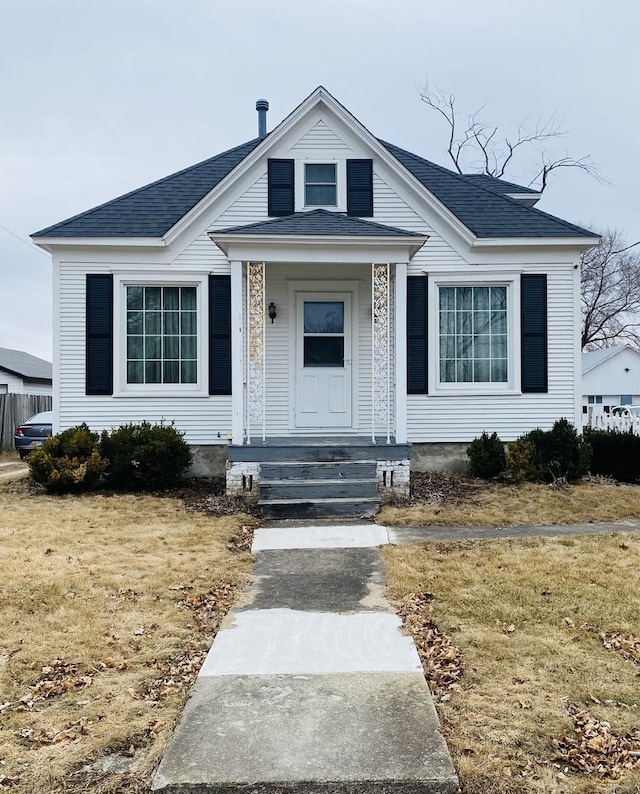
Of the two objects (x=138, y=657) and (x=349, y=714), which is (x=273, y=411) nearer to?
(x=138, y=657)

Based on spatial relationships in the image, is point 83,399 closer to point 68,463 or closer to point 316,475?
point 68,463

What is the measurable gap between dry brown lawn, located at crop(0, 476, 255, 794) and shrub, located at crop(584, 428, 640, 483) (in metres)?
6.18

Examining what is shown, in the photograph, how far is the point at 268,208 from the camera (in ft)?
33.8

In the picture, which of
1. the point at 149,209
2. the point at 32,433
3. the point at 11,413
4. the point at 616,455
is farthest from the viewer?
the point at 11,413

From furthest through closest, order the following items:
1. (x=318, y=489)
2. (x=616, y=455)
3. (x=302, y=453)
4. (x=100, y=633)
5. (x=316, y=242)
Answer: (x=616, y=455) < (x=316, y=242) < (x=302, y=453) < (x=318, y=489) < (x=100, y=633)

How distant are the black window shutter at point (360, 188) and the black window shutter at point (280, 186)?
955 mm

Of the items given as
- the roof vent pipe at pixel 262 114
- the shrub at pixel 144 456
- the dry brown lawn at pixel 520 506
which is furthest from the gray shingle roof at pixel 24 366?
the dry brown lawn at pixel 520 506

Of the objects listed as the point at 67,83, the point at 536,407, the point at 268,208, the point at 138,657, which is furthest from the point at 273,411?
the point at 67,83

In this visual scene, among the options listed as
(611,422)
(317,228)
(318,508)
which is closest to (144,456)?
(318,508)

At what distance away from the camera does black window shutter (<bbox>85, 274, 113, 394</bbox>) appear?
32.9 ft

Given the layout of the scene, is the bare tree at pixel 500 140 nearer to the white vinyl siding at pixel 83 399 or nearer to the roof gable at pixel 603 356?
the roof gable at pixel 603 356

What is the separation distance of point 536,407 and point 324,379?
351cm

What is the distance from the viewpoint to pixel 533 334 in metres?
10.2

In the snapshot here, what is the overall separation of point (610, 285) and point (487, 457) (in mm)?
28435
